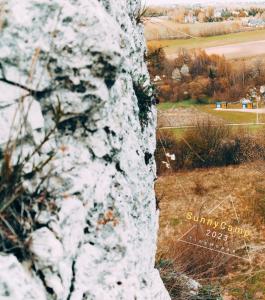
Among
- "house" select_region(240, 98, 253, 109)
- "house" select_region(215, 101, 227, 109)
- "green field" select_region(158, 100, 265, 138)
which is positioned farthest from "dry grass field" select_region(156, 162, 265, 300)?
"house" select_region(240, 98, 253, 109)

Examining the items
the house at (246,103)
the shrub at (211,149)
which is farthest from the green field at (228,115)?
the shrub at (211,149)

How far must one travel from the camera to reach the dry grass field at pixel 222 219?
8.85 meters

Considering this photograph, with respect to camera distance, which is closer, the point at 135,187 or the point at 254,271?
the point at 135,187

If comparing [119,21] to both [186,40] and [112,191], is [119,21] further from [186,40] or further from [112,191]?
[186,40]

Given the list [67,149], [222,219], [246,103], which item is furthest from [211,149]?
[67,149]

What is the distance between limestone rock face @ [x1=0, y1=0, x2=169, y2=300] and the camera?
1.84 metres

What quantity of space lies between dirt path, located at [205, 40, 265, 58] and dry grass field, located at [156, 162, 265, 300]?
21.6 ft

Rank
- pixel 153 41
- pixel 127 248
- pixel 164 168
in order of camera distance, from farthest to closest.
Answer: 1. pixel 153 41
2. pixel 164 168
3. pixel 127 248

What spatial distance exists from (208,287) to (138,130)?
4097mm

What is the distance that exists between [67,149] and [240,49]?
20.9m

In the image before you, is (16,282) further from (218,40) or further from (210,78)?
(218,40)

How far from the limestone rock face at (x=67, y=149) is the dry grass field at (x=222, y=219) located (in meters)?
4.14

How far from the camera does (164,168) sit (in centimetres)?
1662

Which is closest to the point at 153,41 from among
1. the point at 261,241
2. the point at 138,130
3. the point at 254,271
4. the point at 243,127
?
the point at 243,127
